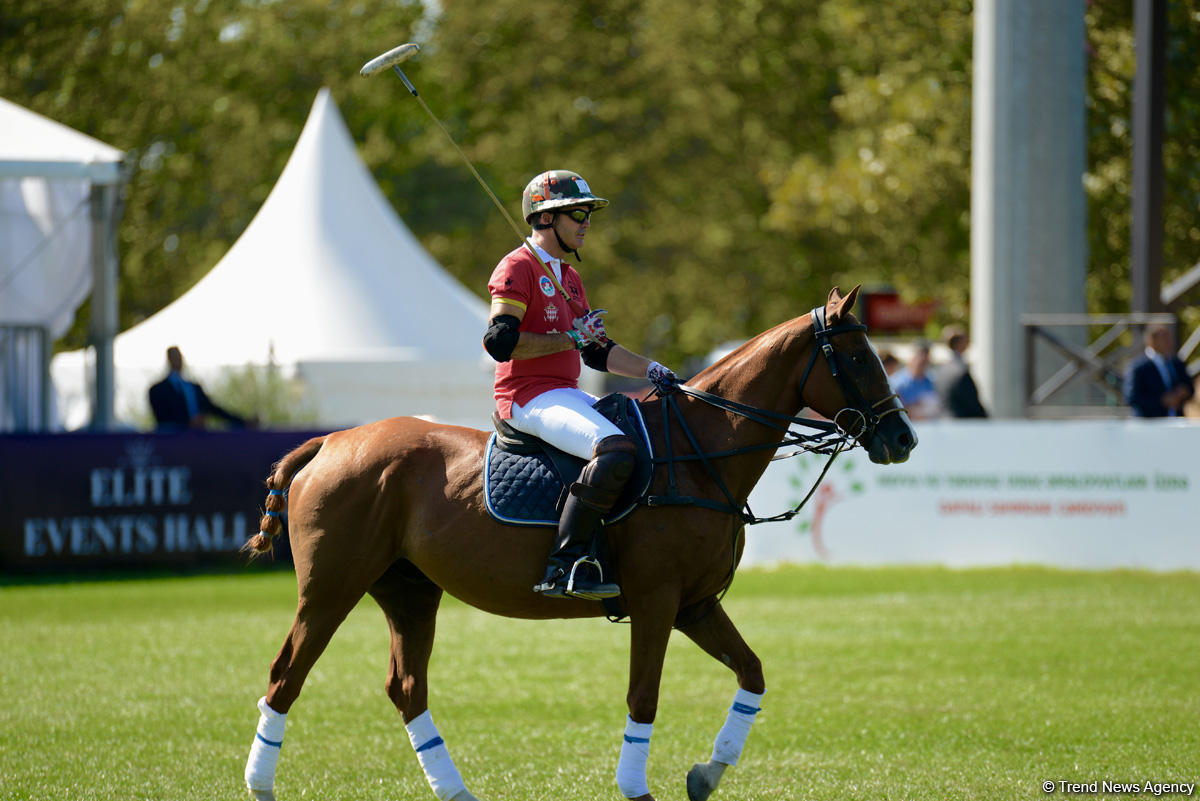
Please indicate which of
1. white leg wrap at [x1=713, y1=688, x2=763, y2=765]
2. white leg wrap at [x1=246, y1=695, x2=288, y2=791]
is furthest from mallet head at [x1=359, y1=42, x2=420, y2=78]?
white leg wrap at [x1=713, y1=688, x2=763, y2=765]

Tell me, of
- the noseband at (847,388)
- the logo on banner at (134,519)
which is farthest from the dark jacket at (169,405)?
the noseband at (847,388)

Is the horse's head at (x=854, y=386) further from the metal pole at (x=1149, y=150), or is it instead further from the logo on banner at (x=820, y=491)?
the metal pole at (x=1149, y=150)

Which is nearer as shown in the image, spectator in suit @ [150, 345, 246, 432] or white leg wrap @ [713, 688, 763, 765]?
white leg wrap @ [713, 688, 763, 765]

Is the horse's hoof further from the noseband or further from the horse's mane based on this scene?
the horse's mane

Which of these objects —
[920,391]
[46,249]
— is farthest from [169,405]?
[920,391]

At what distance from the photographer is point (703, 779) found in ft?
22.5

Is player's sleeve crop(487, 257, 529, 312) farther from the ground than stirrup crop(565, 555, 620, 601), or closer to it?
farther from the ground

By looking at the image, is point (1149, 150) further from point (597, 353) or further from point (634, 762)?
point (634, 762)

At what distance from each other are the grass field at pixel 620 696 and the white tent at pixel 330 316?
8.54 metres

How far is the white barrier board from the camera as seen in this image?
52.3 feet

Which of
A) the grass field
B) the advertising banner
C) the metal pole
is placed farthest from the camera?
the metal pole

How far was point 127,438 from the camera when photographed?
1706 centimetres

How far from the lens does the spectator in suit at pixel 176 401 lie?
1836cm

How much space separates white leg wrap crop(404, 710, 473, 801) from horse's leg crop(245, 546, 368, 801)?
1.96 ft
